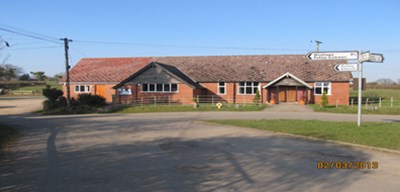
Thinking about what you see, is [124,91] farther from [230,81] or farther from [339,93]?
[339,93]

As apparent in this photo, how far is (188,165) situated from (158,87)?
28.6 metres

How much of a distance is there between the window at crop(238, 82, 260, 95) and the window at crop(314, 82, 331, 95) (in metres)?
5.64

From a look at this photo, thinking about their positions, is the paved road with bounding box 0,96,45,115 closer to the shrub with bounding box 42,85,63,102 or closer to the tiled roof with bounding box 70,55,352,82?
the shrub with bounding box 42,85,63,102

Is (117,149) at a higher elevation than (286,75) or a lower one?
lower

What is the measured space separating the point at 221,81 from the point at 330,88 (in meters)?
10.7

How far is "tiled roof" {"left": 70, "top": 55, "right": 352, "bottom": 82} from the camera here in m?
36.9

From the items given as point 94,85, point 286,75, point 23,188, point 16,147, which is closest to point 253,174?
point 23,188

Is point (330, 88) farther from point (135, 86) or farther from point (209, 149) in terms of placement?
point (209, 149)

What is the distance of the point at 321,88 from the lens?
3569cm

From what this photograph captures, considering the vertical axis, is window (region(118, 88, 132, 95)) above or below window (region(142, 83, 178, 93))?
below

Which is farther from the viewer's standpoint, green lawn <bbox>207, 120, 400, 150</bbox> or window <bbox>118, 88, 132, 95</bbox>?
window <bbox>118, 88, 132, 95</bbox>

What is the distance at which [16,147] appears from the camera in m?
11.5

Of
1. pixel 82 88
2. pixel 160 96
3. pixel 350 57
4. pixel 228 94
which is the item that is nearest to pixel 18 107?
pixel 82 88
